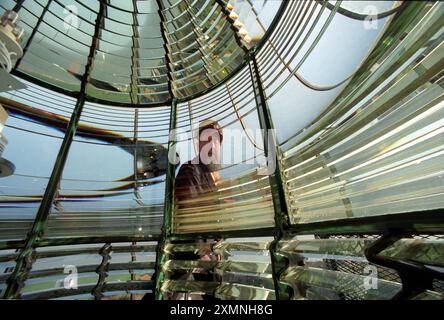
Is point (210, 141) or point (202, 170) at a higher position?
Result: point (210, 141)

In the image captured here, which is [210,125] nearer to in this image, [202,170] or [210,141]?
[210,141]

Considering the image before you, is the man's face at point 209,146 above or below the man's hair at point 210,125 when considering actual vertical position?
below

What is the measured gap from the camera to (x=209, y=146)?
1.94 meters

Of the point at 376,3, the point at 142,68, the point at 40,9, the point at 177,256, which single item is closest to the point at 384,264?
the point at 376,3

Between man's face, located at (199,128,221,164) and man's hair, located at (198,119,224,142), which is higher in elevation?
man's hair, located at (198,119,224,142)

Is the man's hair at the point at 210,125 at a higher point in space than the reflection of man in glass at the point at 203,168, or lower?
higher

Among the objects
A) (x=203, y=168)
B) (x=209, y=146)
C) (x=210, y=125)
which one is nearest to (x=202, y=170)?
(x=203, y=168)

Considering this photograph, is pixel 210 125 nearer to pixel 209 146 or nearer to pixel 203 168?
pixel 209 146

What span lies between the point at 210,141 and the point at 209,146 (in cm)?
5

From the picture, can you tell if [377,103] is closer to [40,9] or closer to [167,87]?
[167,87]

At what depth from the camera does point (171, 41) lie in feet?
7.01

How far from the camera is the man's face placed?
186 cm

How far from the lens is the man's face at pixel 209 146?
6.11 feet

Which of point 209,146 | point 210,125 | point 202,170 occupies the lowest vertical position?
point 202,170
